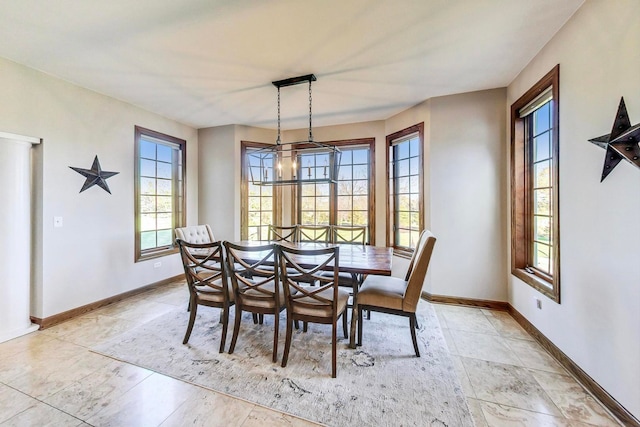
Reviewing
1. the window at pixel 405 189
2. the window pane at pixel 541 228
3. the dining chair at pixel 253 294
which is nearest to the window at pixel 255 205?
the window at pixel 405 189

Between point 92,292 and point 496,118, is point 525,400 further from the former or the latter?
point 92,292

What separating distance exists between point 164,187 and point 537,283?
5187 mm

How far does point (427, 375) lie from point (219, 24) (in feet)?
10.4

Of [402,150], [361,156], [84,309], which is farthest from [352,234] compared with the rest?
[84,309]

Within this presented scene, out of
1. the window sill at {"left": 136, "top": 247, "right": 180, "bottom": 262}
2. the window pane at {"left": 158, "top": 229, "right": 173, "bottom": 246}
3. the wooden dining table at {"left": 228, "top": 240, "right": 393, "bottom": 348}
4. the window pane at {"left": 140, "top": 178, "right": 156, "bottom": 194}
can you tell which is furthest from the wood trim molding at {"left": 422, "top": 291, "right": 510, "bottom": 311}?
the window pane at {"left": 140, "top": 178, "right": 156, "bottom": 194}

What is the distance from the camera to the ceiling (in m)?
1.89

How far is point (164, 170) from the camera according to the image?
14.4 feet

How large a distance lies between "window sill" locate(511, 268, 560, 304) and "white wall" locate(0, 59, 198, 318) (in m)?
4.97

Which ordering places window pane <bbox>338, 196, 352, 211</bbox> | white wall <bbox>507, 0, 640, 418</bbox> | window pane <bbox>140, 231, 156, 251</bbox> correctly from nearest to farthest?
white wall <bbox>507, 0, 640, 418</bbox>
window pane <bbox>140, 231, 156, 251</bbox>
window pane <bbox>338, 196, 352, 211</bbox>

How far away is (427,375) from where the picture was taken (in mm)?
2047

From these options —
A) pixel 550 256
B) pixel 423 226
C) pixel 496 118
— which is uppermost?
pixel 496 118

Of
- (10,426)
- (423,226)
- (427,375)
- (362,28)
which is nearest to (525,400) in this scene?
(427,375)

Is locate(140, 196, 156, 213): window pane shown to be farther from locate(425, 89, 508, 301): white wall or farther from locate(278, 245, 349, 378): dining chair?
locate(425, 89, 508, 301): white wall

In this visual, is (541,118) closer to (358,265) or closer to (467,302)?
(467,302)
